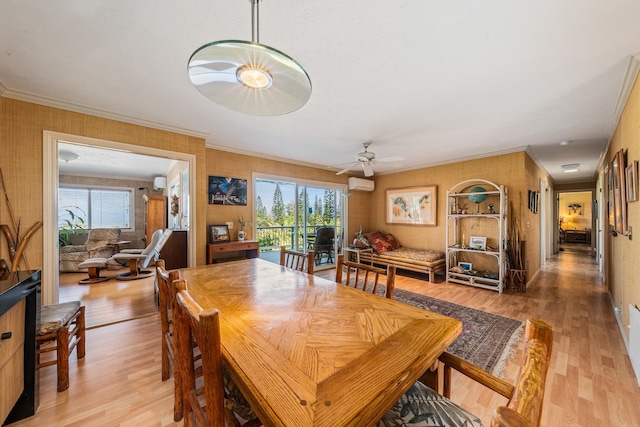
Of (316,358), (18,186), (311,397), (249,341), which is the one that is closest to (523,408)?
(311,397)

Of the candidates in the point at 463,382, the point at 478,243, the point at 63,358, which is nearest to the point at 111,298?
the point at 63,358

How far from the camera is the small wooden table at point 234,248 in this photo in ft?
11.9

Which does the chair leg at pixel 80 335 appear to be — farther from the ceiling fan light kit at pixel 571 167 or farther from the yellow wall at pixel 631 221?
the ceiling fan light kit at pixel 571 167

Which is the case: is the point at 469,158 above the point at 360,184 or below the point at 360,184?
above

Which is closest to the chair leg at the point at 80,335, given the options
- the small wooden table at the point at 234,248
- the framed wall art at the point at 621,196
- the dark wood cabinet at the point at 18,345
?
the dark wood cabinet at the point at 18,345

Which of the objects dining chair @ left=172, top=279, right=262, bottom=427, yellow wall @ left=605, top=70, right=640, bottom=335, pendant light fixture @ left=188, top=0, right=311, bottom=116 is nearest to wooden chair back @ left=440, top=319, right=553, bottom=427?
dining chair @ left=172, top=279, right=262, bottom=427

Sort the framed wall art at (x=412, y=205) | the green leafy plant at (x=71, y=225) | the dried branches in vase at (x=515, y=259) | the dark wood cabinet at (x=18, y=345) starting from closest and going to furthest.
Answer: the dark wood cabinet at (x=18, y=345) < the dried branches in vase at (x=515, y=259) < the framed wall art at (x=412, y=205) < the green leafy plant at (x=71, y=225)

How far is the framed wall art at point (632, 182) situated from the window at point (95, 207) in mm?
9199

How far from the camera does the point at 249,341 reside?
1.06 m

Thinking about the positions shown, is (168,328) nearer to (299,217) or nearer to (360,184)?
(299,217)

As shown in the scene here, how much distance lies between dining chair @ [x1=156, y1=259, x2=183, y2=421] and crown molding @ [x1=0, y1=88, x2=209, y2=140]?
2130 mm

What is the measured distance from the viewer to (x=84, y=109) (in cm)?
262

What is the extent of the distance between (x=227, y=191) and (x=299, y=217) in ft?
5.76

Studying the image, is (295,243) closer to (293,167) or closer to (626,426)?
(293,167)
